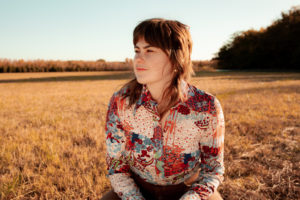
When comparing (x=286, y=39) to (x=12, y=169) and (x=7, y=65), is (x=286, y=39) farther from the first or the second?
(x=7, y=65)

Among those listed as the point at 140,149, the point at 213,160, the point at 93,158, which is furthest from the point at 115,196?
the point at 93,158

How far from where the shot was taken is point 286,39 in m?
34.1

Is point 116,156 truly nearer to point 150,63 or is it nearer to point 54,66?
point 150,63

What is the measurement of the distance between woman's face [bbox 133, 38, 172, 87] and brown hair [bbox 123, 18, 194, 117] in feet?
0.12

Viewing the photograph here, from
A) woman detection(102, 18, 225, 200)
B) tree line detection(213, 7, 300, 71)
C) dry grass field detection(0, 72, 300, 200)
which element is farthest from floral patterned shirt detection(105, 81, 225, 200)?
tree line detection(213, 7, 300, 71)

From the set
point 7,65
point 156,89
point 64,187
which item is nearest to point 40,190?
point 64,187

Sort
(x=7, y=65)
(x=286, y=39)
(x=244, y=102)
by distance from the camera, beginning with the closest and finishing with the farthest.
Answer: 1. (x=244, y=102)
2. (x=286, y=39)
3. (x=7, y=65)

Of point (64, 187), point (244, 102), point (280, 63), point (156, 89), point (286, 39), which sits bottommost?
point (64, 187)

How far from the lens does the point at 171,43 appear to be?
1.58m

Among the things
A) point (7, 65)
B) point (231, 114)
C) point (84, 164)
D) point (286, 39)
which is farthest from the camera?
point (7, 65)

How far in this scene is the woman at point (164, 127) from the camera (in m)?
1.59

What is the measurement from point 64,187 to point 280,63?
133 ft

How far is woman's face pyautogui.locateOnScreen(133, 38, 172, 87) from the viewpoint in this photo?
159cm

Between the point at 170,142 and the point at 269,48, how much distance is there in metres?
41.4
